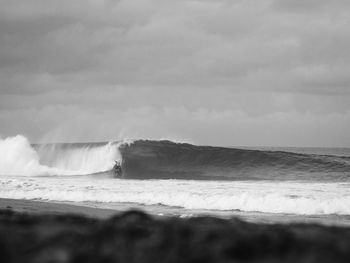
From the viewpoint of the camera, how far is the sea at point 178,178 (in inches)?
604

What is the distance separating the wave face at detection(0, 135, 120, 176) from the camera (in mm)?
33844

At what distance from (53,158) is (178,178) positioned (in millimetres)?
12657

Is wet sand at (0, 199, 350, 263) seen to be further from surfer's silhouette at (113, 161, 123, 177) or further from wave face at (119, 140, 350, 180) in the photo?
surfer's silhouette at (113, 161, 123, 177)

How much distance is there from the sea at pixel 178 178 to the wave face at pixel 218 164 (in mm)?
64

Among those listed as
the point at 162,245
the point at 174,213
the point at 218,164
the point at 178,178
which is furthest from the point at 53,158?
the point at 162,245

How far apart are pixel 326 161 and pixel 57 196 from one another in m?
21.0

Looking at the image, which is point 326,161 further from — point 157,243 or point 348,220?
point 157,243

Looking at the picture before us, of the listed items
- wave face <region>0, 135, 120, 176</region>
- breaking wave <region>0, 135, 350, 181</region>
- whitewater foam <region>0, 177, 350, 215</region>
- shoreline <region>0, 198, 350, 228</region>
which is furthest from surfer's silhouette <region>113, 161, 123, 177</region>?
shoreline <region>0, 198, 350, 228</region>

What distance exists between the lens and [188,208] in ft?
50.1

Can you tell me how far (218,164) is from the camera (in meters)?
34.3

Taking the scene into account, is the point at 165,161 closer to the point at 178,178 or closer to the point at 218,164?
the point at 218,164

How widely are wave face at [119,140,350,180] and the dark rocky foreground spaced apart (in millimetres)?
25322

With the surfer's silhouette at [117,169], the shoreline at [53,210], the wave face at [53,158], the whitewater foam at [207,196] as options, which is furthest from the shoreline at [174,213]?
the wave face at [53,158]

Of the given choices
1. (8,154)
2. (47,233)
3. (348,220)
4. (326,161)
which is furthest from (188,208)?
(8,154)
